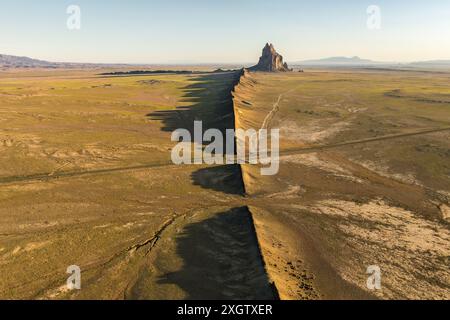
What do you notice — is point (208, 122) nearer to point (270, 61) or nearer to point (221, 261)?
point (221, 261)

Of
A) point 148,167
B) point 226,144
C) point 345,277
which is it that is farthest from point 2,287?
point 226,144

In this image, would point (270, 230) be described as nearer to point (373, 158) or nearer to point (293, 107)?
point (373, 158)

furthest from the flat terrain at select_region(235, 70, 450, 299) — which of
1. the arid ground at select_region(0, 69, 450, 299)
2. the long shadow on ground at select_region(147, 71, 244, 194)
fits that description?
the long shadow on ground at select_region(147, 71, 244, 194)

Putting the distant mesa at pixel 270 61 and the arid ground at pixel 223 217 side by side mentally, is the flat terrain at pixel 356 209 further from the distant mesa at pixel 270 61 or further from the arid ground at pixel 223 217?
the distant mesa at pixel 270 61

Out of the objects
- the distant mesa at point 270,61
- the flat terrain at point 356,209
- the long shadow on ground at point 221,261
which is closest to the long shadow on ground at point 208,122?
the flat terrain at point 356,209

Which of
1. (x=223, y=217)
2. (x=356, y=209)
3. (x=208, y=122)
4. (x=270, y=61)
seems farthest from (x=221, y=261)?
(x=270, y=61)

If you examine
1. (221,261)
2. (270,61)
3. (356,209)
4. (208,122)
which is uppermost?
(270,61)
